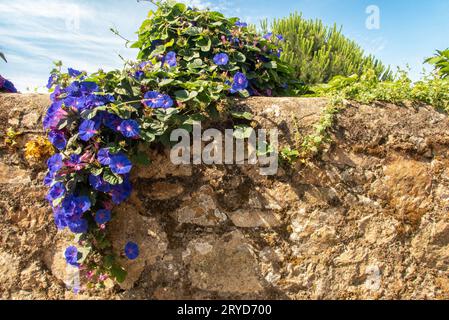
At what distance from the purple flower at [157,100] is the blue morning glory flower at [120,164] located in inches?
10.9

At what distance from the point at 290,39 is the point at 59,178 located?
4460 millimetres

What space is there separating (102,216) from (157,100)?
0.57 m

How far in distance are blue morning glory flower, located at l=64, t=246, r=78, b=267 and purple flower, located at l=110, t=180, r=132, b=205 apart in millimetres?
298

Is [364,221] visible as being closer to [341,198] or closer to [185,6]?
[341,198]

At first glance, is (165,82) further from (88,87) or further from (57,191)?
(57,191)

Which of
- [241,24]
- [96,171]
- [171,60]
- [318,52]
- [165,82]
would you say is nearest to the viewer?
[96,171]

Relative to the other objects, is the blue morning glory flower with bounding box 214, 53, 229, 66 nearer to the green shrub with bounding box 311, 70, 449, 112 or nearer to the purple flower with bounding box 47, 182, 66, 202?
the green shrub with bounding box 311, 70, 449, 112

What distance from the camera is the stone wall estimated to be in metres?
2.02

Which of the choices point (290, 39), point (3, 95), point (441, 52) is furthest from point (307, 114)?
point (290, 39)

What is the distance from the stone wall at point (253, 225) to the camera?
2.02 meters

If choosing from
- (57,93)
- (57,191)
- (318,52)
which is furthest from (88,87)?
(318,52)

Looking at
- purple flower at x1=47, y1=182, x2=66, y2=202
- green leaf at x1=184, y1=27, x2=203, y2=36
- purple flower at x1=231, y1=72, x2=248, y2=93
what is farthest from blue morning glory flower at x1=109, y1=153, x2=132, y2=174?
green leaf at x1=184, y1=27, x2=203, y2=36

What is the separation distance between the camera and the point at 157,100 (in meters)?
1.94

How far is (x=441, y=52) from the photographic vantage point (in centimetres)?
281
